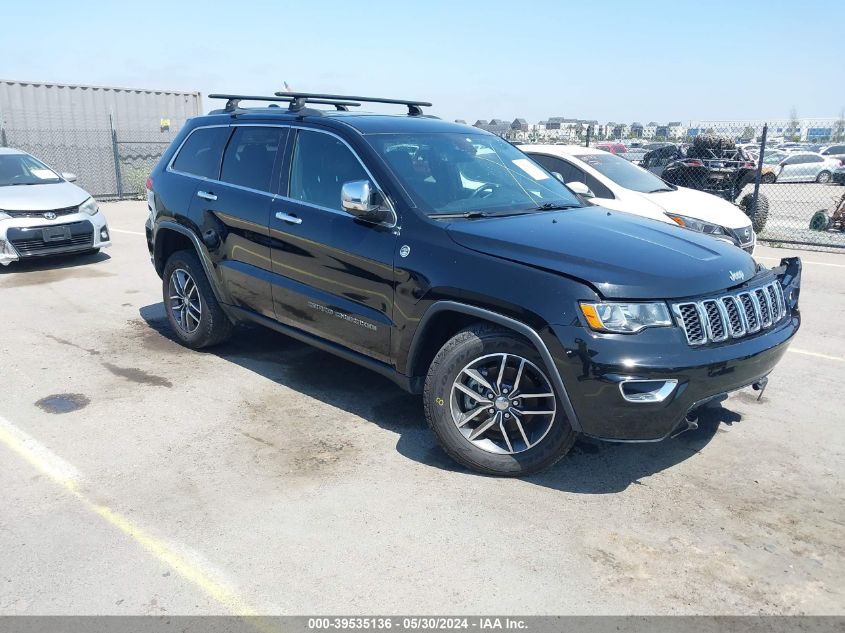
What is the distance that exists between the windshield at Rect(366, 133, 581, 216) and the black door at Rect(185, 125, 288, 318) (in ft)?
3.00

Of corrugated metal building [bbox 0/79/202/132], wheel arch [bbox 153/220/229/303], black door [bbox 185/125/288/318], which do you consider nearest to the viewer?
black door [bbox 185/125/288/318]

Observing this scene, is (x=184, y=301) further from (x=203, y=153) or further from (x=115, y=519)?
A: (x=115, y=519)

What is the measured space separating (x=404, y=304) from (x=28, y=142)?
1730 centimetres

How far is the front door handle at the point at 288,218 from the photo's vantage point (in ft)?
15.4

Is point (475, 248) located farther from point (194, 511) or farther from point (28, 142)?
point (28, 142)

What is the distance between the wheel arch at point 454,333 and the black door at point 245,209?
140 cm

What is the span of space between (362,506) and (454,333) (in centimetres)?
108

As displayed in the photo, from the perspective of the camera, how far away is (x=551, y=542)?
3307 mm

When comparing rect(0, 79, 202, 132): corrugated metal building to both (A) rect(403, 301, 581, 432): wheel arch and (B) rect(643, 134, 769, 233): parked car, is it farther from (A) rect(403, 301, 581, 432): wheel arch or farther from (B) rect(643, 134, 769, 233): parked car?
(A) rect(403, 301, 581, 432): wheel arch

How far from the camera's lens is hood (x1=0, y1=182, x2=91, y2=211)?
8930 mm

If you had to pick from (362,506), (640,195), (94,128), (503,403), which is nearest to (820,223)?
(640,195)

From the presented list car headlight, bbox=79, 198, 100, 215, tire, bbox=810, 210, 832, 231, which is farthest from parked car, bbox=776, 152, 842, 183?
car headlight, bbox=79, 198, 100, 215

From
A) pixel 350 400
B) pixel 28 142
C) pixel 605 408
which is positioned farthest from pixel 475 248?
pixel 28 142

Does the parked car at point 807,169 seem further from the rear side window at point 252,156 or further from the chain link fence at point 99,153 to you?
the rear side window at point 252,156
